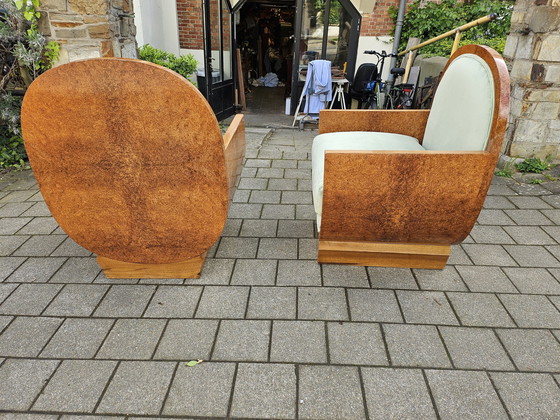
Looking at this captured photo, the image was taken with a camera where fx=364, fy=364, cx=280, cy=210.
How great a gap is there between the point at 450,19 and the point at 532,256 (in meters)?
5.32

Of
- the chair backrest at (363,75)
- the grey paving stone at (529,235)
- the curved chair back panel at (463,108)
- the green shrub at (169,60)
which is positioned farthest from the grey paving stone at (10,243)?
the chair backrest at (363,75)

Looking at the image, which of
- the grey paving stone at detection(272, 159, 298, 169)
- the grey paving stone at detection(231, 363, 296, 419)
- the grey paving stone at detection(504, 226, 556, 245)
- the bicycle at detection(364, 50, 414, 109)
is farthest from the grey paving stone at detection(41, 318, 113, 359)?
the bicycle at detection(364, 50, 414, 109)

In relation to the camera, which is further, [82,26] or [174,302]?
[82,26]

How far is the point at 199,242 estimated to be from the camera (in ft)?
6.25

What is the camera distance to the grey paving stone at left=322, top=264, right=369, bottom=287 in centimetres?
202

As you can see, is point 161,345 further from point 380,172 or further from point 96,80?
point 380,172

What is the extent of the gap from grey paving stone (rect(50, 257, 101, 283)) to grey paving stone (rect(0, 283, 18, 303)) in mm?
184

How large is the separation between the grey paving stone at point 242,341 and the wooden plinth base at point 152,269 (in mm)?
418

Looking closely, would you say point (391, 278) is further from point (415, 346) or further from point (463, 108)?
point (463, 108)

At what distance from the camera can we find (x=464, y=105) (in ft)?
6.47

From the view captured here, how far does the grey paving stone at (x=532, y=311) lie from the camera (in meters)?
1.76

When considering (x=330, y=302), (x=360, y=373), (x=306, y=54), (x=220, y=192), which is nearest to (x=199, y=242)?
(x=220, y=192)

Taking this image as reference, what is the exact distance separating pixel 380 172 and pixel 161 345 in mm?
1315

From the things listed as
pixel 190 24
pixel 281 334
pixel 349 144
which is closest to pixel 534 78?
pixel 349 144
